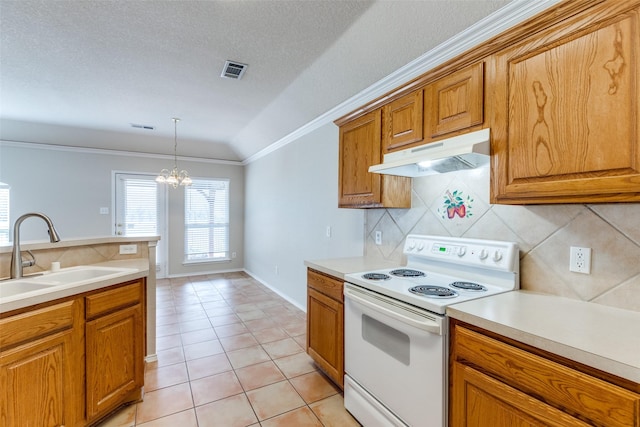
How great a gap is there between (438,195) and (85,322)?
7.74ft

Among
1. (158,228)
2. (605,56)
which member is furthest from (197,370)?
(158,228)

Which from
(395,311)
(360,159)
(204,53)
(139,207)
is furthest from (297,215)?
(139,207)

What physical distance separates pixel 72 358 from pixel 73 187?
15.9ft

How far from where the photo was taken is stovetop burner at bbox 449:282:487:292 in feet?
5.21

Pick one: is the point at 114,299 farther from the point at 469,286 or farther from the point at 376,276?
the point at 469,286

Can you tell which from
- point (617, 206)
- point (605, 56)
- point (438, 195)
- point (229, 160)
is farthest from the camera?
point (229, 160)

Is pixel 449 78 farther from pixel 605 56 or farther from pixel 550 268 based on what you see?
pixel 550 268

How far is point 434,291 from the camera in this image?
5.04 ft

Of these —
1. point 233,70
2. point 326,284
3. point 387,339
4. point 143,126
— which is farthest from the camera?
point 143,126

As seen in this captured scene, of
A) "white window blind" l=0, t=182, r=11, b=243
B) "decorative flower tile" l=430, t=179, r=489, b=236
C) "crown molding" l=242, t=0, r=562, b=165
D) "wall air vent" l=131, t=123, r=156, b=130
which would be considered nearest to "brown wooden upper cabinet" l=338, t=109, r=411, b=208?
"decorative flower tile" l=430, t=179, r=489, b=236

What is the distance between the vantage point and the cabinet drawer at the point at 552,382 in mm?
832

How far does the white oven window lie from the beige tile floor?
0.64m

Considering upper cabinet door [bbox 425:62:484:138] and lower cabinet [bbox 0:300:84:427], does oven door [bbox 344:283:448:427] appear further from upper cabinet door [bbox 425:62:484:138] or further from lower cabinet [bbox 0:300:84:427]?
lower cabinet [bbox 0:300:84:427]

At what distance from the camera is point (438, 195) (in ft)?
6.84
